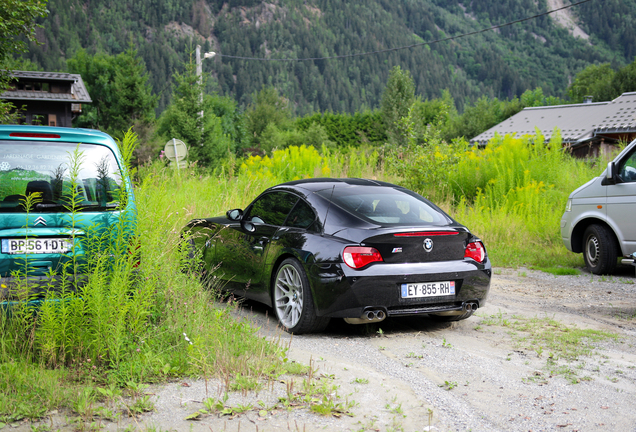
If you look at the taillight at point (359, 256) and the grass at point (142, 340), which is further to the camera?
the taillight at point (359, 256)

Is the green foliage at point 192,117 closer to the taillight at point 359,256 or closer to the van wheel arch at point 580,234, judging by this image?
the van wheel arch at point 580,234

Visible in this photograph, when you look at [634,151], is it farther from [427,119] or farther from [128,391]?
[427,119]

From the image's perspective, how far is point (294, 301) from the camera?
5918 millimetres

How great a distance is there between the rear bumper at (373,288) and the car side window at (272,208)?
113 cm

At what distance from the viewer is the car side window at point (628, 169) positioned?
8992mm

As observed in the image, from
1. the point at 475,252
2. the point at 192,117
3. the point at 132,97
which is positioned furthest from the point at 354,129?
the point at 475,252

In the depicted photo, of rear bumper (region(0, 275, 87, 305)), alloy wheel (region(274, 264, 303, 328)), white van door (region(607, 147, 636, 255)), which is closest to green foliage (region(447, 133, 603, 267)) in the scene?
white van door (region(607, 147, 636, 255))

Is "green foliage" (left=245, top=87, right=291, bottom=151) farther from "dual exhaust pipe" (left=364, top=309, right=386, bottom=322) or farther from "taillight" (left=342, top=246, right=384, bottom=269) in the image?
"dual exhaust pipe" (left=364, top=309, right=386, bottom=322)

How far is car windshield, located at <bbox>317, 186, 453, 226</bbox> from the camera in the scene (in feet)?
19.7

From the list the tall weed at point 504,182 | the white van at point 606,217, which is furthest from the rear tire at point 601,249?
the tall weed at point 504,182

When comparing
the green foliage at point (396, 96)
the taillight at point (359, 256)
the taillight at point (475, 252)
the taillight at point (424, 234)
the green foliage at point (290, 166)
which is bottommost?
the taillight at point (475, 252)

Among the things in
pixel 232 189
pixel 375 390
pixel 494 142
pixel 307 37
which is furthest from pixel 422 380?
pixel 307 37

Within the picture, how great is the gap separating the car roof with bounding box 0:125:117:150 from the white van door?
730 cm

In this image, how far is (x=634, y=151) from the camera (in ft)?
29.4
